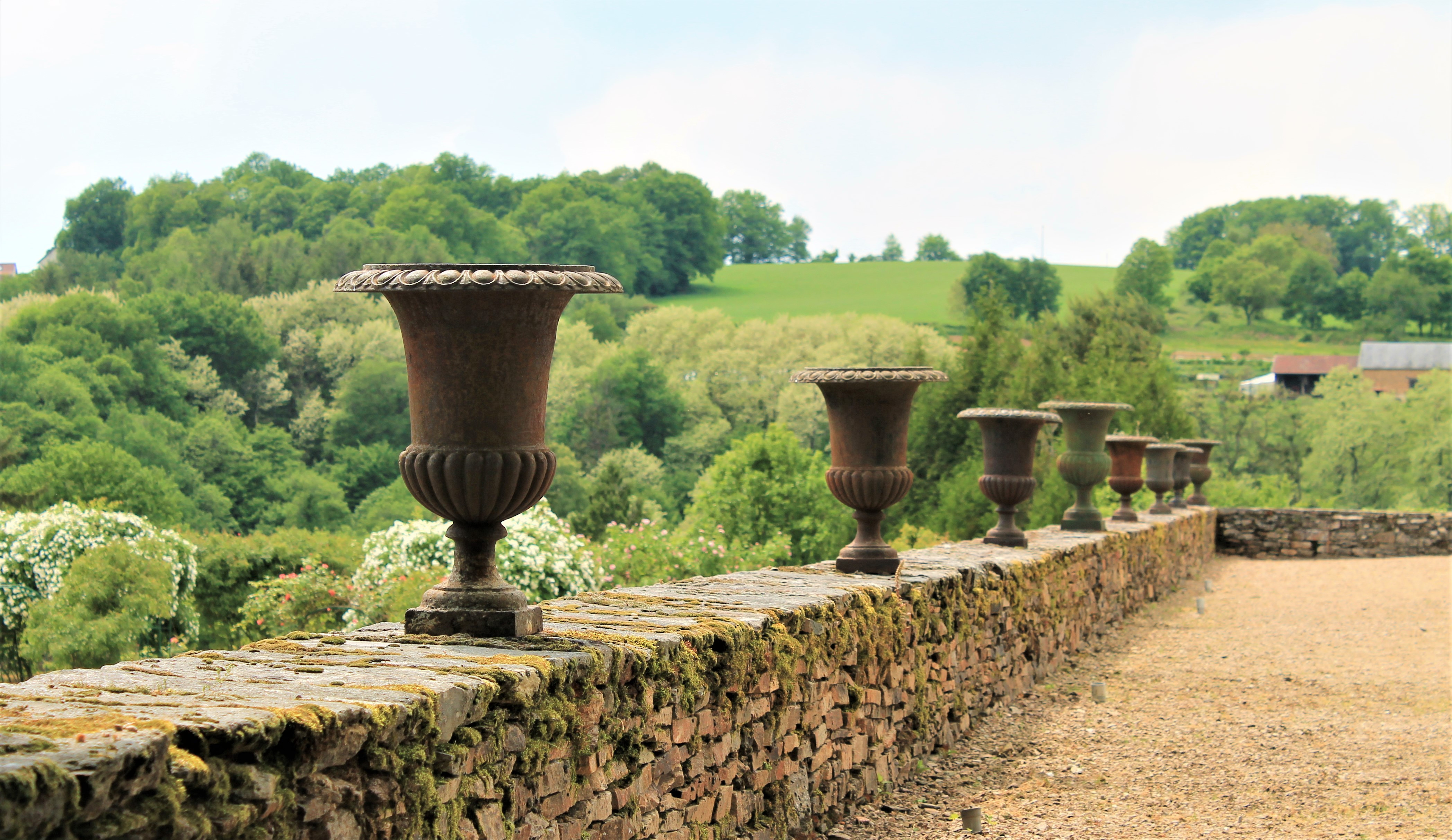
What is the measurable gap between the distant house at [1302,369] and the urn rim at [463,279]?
6165 centimetres

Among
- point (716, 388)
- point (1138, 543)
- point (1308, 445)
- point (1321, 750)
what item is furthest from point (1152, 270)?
point (1321, 750)

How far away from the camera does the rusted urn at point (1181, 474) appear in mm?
18406

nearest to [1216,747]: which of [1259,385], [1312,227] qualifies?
[1259,385]

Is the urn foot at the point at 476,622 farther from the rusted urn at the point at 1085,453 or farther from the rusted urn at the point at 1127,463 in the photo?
the rusted urn at the point at 1127,463

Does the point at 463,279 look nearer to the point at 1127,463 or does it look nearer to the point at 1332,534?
the point at 1127,463

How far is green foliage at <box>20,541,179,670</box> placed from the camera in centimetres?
1725

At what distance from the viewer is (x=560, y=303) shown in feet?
12.0

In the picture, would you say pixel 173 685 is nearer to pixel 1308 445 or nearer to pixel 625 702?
pixel 625 702

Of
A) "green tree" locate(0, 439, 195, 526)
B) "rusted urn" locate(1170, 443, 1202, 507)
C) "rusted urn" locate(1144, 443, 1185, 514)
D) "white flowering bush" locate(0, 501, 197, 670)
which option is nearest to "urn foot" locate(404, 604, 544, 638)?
"rusted urn" locate(1144, 443, 1185, 514)

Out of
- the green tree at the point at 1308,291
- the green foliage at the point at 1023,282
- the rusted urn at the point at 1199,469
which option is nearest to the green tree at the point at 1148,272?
the green foliage at the point at 1023,282

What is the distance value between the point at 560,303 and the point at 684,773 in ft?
4.82

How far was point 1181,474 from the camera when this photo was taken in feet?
61.1

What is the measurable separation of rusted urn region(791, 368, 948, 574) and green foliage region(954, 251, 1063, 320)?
64508 millimetres

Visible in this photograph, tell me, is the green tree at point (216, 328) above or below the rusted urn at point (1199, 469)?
above
